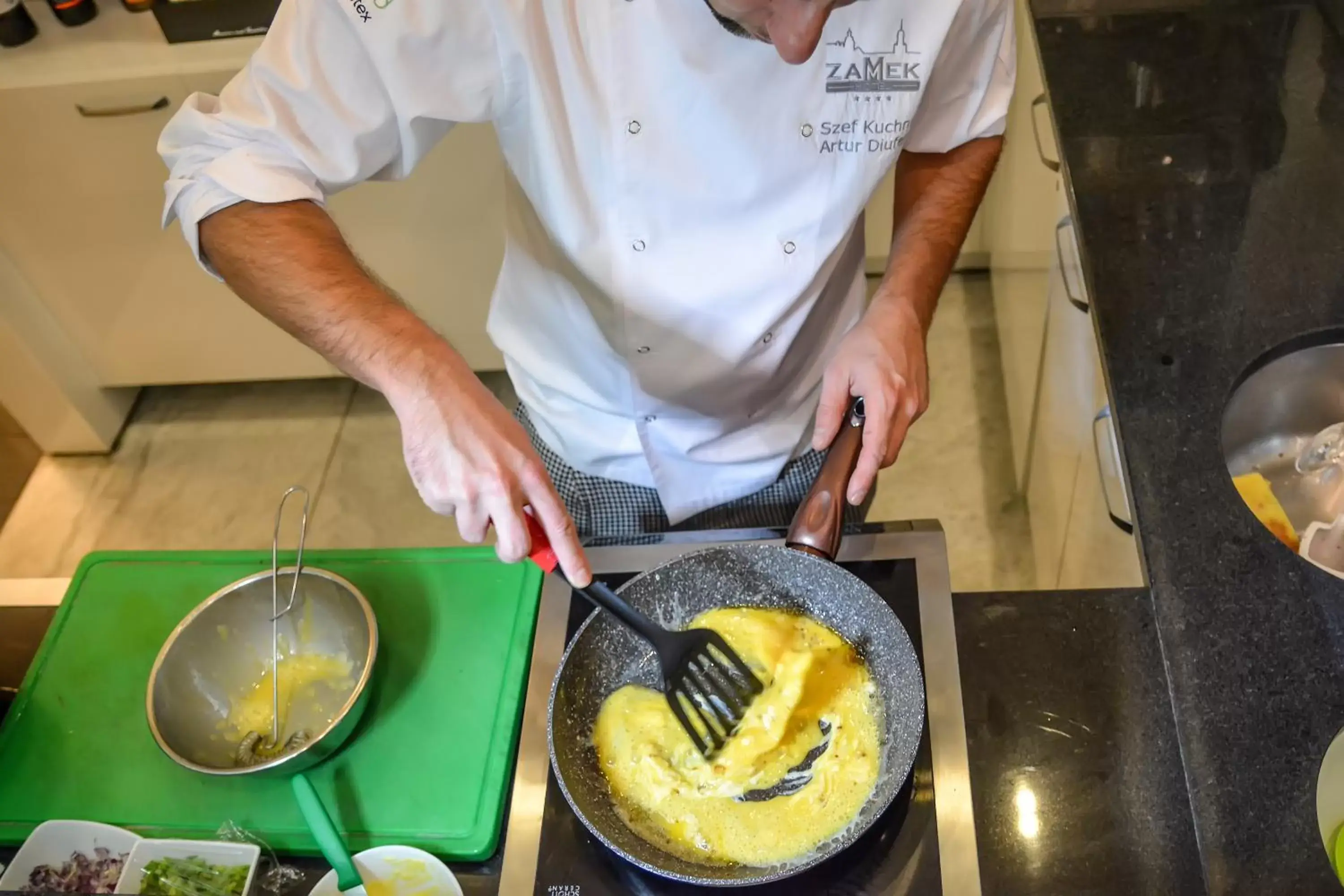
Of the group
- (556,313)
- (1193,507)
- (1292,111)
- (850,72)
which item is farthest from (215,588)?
(1292,111)

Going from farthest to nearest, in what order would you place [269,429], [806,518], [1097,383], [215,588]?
[269,429] → [1097,383] → [215,588] → [806,518]

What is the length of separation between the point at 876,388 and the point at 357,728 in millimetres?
481

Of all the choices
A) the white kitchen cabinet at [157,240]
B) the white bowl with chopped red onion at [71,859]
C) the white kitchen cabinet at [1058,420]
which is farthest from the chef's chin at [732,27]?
the white kitchen cabinet at [157,240]

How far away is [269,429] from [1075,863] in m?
1.79

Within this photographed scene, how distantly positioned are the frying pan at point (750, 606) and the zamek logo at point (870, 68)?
25cm

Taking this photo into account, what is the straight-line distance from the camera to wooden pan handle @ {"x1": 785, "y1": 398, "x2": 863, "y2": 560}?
0.72 meters

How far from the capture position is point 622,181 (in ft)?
2.61

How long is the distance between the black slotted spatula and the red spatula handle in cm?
2

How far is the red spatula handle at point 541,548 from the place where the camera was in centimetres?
68

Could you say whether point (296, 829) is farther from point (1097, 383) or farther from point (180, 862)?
point (1097, 383)

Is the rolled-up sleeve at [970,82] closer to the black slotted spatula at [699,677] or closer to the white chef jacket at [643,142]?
the white chef jacket at [643,142]

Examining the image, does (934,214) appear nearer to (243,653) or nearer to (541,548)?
(541,548)

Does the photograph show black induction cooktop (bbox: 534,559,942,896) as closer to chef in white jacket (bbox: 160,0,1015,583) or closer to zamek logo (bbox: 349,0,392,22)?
chef in white jacket (bbox: 160,0,1015,583)

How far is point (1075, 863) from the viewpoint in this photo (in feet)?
2.03
